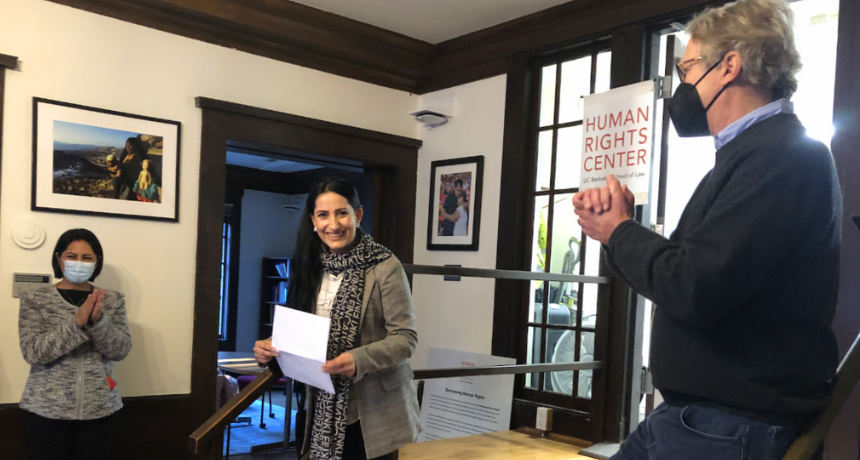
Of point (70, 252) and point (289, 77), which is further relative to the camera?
point (289, 77)

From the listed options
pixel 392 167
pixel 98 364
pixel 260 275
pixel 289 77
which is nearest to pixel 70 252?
pixel 98 364

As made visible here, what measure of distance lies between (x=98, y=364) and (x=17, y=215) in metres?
0.94

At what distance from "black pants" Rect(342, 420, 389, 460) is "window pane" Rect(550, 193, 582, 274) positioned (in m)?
2.11

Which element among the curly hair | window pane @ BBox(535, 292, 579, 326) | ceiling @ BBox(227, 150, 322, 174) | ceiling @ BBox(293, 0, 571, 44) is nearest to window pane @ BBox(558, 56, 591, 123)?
ceiling @ BBox(293, 0, 571, 44)

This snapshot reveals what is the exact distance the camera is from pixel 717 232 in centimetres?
88

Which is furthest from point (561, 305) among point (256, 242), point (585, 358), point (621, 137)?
point (256, 242)

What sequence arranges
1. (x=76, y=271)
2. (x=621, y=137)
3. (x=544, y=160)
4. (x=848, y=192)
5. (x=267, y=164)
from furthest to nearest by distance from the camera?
(x=267, y=164) < (x=544, y=160) < (x=621, y=137) < (x=76, y=271) < (x=848, y=192)

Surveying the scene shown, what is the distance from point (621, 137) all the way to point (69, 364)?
8.36 feet

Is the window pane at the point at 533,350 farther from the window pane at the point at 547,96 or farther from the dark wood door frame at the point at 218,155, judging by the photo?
the dark wood door frame at the point at 218,155

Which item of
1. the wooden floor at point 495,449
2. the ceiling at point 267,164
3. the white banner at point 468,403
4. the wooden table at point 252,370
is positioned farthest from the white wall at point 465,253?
the ceiling at point 267,164

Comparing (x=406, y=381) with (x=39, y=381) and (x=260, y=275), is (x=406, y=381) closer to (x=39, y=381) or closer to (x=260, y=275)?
(x=39, y=381)

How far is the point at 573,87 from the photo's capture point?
3725 millimetres

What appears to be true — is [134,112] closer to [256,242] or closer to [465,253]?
[465,253]

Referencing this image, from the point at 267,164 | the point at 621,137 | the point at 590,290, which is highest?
the point at 267,164
